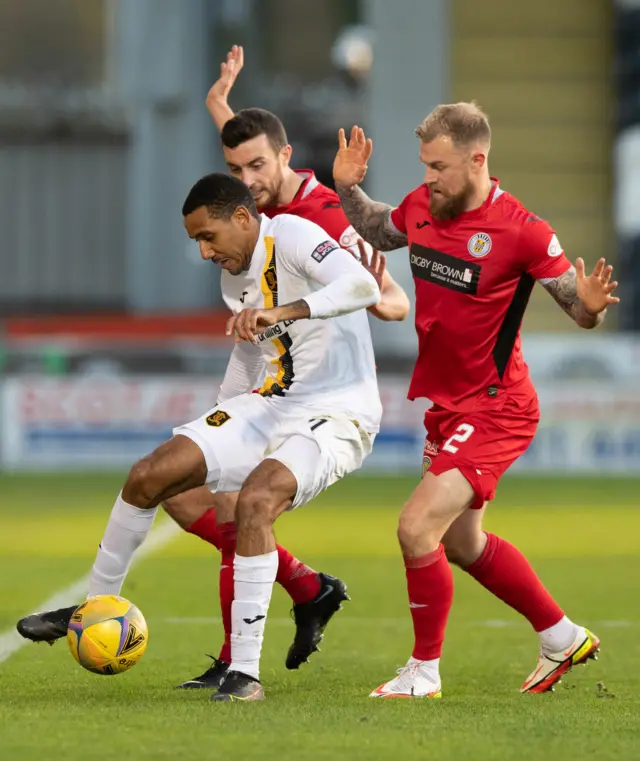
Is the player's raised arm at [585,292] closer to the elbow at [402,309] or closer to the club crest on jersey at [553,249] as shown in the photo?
the club crest on jersey at [553,249]

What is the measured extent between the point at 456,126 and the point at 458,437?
1.11 metres

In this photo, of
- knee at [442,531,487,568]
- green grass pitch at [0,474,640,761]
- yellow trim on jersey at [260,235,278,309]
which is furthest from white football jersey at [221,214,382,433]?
green grass pitch at [0,474,640,761]

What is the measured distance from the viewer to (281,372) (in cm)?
608

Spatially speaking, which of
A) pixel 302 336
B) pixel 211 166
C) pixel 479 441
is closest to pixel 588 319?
pixel 479 441

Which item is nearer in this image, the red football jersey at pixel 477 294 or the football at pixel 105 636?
the football at pixel 105 636

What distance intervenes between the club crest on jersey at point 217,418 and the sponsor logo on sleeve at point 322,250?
656 mm

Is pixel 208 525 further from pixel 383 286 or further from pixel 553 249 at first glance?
pixel 553 249

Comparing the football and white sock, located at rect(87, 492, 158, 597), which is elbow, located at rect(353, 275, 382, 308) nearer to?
white sock, located at rect(87, 492, 158, 597)

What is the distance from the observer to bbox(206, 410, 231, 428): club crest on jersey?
19.2 feet

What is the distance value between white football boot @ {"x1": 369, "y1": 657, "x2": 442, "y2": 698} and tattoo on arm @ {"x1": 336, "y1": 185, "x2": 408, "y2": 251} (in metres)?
1.61

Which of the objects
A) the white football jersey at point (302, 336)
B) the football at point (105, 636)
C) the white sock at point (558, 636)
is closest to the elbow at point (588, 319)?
the white football jersey at point (302, 336)

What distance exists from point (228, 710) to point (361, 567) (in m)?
5.31

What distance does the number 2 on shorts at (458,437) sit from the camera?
5.86 meters

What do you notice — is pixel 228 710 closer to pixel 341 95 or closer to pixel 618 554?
pixel 618 554
